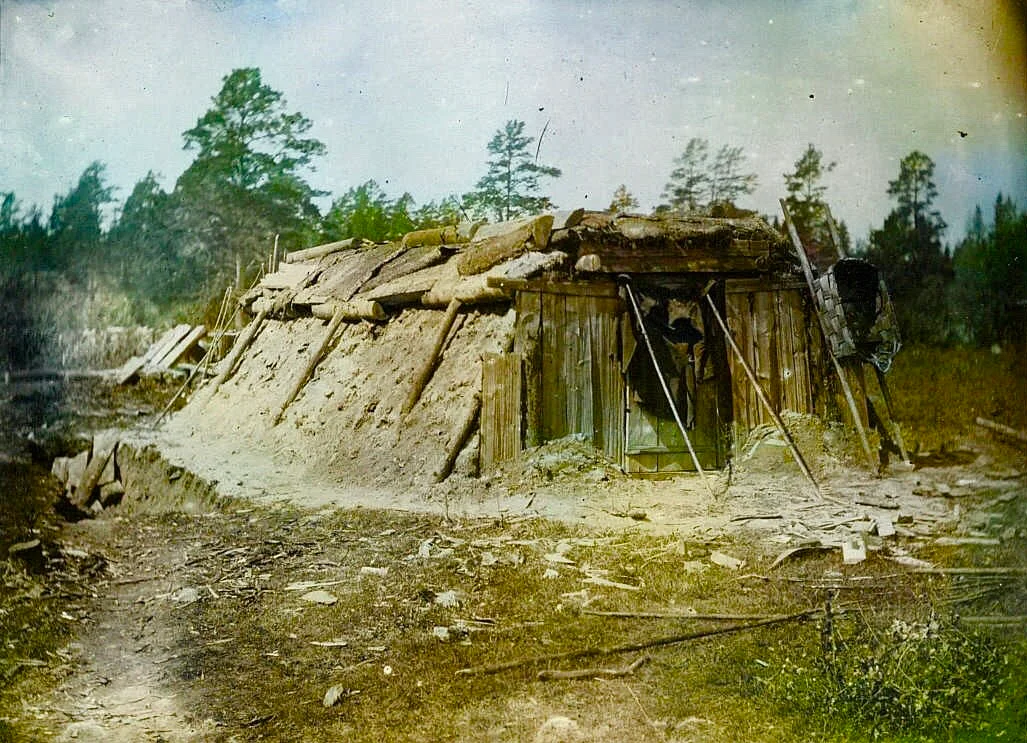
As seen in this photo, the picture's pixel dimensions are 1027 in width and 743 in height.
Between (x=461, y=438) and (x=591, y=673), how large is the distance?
99cm

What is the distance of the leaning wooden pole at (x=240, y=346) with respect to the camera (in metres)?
2.85

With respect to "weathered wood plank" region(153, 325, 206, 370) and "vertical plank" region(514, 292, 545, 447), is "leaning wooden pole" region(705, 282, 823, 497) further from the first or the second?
"weathered wood plank" region(153, 325, 206, 370)

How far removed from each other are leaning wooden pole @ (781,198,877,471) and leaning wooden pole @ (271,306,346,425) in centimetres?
196

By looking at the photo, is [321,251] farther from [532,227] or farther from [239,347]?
[532,227]

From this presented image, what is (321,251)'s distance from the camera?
2.72 m

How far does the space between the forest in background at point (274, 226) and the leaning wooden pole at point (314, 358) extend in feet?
1.66

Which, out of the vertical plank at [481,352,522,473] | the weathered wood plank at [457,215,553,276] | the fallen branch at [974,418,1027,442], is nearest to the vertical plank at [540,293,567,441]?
the vertical plank at [481,352,522,473]

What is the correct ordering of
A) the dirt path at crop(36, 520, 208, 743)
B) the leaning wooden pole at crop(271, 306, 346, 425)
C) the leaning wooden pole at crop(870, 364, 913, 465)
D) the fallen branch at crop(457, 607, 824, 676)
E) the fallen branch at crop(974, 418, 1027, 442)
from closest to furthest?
the dirt path at crop(36, 520, 208, 743) → the fallen branch at crop(457, 607, 824, 676) → the leaning wooden pole at crop(870, 364, 913, 465) → the fallen branch at crop(974, 418, 1027, 442) → the leaning wooden pole at crop(271, 306, 346, 425)

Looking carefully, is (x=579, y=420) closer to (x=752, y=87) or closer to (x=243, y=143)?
(x=752, y=87)

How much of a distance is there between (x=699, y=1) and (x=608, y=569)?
2.23 m

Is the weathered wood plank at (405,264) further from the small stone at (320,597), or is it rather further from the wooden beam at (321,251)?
the small stone at (320,597)

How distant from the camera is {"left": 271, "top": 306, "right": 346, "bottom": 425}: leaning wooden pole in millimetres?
3076

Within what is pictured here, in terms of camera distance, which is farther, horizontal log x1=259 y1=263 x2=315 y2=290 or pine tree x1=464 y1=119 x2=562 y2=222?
horizontal log x1=259 y1=263 x2=315 y2=290

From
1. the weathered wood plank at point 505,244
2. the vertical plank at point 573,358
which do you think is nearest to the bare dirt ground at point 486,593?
the vertical plank at point 573,358
